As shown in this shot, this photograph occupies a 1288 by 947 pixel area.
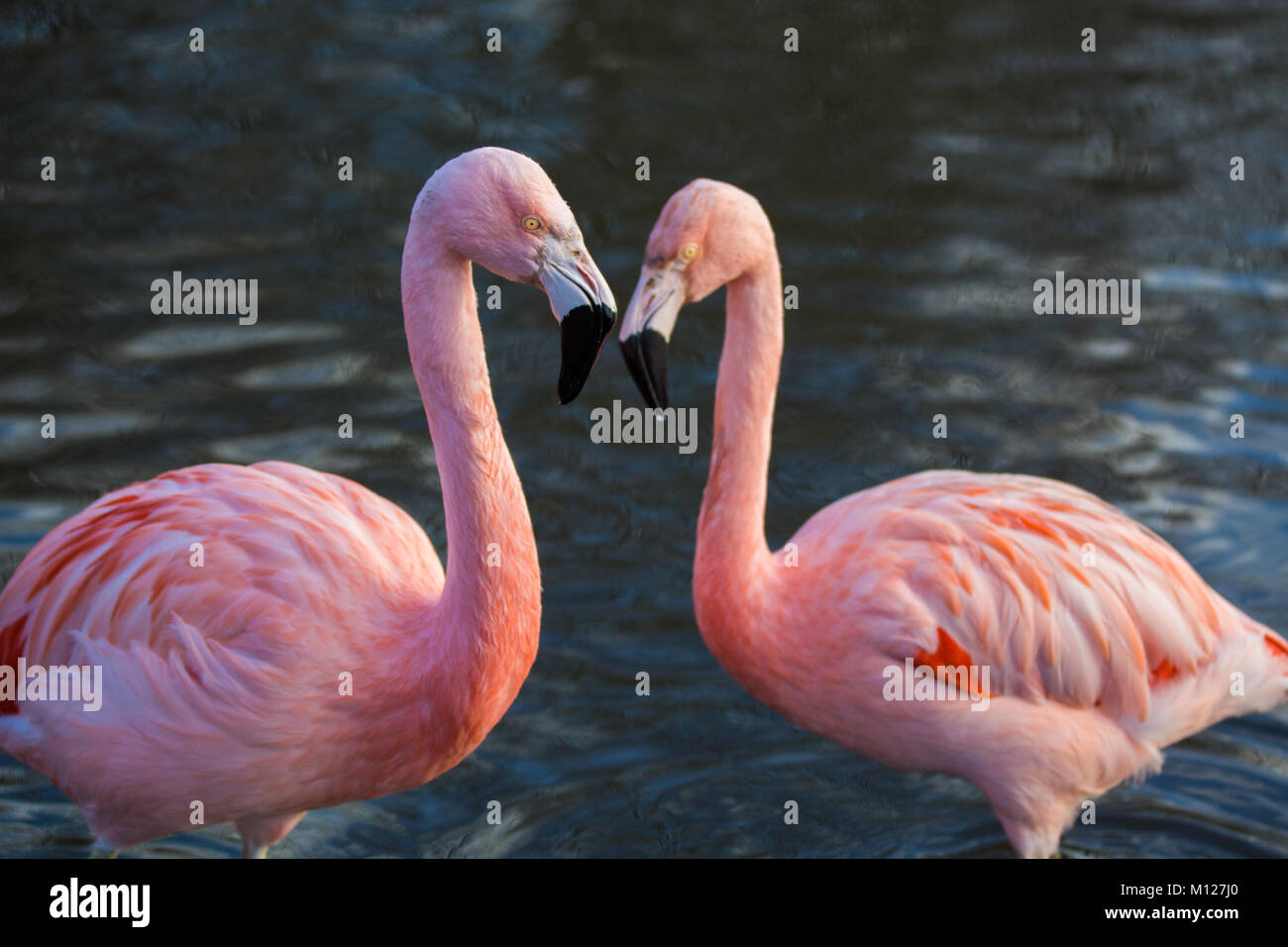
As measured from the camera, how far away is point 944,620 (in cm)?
456

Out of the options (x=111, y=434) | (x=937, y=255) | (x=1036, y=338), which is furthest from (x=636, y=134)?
(x=111, y=434)

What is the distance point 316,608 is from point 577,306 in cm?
110

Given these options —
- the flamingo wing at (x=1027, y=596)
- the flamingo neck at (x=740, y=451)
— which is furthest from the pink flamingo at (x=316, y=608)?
the flamingo wing at (x=1027, y=596)

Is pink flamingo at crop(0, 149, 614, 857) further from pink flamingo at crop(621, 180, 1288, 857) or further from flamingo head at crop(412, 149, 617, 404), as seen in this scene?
pink flamingo at crop(621, 180, 1288, 857)

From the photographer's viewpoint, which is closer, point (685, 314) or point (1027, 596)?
point (1027, 596)

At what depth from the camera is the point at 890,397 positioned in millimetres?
7164

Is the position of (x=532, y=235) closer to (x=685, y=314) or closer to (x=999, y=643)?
(x=999, y=643)

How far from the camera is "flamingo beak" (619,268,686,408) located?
4258 millimetres

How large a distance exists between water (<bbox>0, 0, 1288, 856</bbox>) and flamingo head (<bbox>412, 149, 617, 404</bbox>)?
182 centimetres

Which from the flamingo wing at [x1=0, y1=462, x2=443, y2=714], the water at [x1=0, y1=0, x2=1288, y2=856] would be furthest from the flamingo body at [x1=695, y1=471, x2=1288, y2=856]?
the flamingo wing at [x1=0, y1=462, x2=443, y2=714]

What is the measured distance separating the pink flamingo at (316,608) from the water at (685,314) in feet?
2.46

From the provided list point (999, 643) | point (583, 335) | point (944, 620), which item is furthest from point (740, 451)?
point (583, 335)
